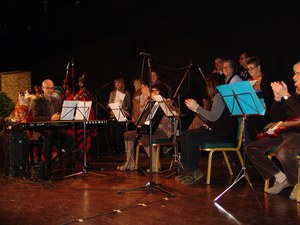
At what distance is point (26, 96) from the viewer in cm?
774

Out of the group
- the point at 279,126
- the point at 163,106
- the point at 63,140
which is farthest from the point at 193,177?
the point at 63,140

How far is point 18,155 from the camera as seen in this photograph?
5055 millimetres

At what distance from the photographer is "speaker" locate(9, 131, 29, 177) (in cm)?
504

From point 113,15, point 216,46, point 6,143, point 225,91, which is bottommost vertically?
point 6,143

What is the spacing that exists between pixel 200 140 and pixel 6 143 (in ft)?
8.90

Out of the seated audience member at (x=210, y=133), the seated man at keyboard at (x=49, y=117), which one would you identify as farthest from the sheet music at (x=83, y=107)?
the seated audience member at (x=210, y=133)

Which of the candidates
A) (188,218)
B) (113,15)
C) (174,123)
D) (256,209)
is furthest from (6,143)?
(113,15)

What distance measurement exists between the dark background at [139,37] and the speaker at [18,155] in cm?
203

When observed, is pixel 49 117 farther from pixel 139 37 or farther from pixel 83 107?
pixel 139 37

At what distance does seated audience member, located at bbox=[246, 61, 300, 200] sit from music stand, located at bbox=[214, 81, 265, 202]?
34 centimetres

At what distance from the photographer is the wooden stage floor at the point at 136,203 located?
2986 millimetres

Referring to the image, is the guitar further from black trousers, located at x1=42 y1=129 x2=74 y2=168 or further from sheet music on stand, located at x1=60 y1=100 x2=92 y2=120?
black trousers, located at x1=42 y1=129 x2=74 y2=168

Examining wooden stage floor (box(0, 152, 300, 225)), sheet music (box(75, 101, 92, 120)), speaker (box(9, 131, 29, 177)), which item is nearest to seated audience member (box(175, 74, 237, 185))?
wooden stage floor (box(0, 152, 300, 225))

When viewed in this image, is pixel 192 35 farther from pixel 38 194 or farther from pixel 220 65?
pixel 38 194
